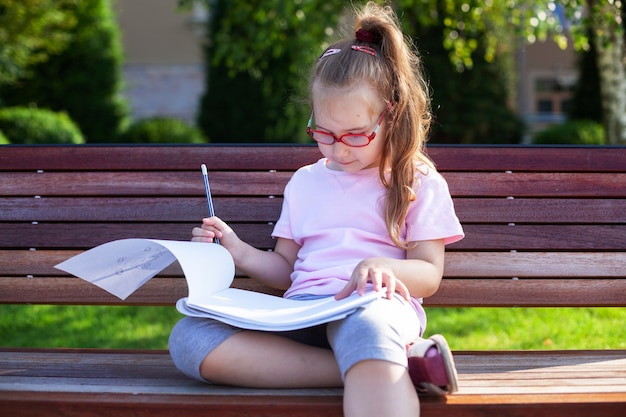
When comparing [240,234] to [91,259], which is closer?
[91,259]

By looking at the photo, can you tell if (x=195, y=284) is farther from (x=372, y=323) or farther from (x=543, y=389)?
(x=543, y=389)

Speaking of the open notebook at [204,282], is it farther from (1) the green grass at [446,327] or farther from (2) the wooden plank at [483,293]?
(1) the green grass at [446,327]

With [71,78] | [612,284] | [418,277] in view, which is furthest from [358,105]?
[71,78]

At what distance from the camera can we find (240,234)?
2914 millimetres

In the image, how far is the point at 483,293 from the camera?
9.46 feet

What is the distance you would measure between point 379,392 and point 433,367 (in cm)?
14

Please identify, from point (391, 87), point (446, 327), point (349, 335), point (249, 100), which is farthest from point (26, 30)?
point (349, 335)

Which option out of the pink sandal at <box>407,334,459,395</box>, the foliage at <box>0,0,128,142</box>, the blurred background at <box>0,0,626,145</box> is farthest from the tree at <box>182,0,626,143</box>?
the foliage at <box>0,0,128,142</box>

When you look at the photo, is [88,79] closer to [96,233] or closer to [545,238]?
[96,233]

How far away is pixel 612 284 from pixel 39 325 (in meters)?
3.25

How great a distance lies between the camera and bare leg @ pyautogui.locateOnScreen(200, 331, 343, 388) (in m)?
2.19

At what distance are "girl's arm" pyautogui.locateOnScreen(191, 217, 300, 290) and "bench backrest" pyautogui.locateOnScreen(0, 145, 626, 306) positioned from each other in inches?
7.1

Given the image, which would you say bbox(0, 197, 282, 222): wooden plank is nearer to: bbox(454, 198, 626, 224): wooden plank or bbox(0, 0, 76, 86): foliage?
bbox(454, 198, 626, 224): wooden plank

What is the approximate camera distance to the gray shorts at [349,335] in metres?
2.02
